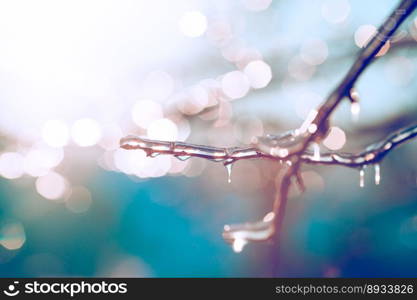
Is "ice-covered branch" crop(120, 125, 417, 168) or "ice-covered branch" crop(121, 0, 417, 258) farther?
"ice-covered branch" crop(120, 125, 417, 168)

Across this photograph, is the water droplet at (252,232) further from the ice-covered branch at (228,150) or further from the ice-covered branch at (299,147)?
the ice-covered branch at (228,150)

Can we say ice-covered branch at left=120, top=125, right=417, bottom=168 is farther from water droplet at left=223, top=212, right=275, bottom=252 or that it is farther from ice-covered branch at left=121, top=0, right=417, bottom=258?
water droplet at left=223, top=212, right=275, bottom=252

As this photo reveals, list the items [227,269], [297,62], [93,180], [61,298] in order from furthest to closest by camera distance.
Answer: [93,180]
[227,269]
[297,62]
[61,298]

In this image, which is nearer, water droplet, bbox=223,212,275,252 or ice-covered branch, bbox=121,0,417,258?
ice-covered branch, bbox=121,0,417,258

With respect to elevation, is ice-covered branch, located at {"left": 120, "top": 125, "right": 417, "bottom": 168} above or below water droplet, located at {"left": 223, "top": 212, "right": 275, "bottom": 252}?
above

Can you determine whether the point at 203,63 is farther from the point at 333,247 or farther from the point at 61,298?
the point at 333,247

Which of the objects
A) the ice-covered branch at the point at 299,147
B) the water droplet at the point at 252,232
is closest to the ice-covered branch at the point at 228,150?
the ice-covered branch at the point at 299,147

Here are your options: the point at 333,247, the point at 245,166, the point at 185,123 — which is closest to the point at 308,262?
the point at 333,247

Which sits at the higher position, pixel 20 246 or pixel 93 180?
pixel 93 180

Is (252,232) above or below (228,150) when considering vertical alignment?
below

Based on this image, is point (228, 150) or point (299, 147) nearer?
point (299, 147)

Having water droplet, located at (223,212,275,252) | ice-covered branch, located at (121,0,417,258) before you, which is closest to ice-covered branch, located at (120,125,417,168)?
ice-covered branch, located at (121,0,417,258)
